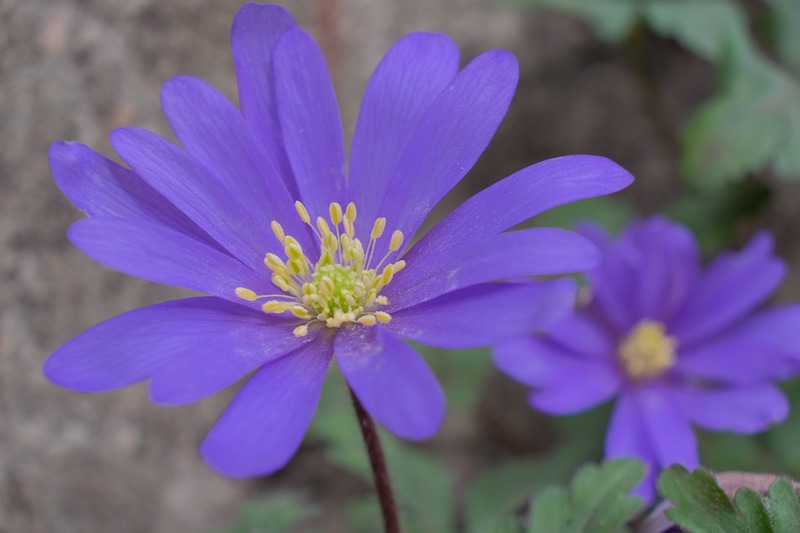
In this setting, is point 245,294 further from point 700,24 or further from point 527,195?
point 700,24

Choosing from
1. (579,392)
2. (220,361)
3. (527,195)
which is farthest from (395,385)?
(579,392)

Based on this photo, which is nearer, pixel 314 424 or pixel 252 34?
pixel 252 34

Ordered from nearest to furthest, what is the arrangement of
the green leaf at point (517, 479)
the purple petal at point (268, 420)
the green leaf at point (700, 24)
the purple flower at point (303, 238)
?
the purple petal at point (268, 420) → the purple flower at point (303, 238) → the green leaf at point (517, 479) → the green leaf at point (700, 24)

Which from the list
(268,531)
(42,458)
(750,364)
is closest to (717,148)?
(750,364)

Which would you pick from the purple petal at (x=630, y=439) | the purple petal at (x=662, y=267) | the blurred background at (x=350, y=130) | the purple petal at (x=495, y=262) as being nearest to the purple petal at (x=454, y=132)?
the purple petal at (x=495, y=262)

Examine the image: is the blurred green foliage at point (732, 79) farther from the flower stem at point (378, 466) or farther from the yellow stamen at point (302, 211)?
the flower stem at point (378, 466)

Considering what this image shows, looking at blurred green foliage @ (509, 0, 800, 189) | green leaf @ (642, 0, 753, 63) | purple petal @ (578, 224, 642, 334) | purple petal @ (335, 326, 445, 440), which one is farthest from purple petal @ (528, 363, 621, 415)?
green leaf @ (642, 0, 753, 63)

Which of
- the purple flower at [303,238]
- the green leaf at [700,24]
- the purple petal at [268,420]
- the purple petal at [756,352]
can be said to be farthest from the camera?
the green leaf at [700,24]

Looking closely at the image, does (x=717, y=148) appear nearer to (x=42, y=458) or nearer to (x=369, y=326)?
(x=369, y=326)
